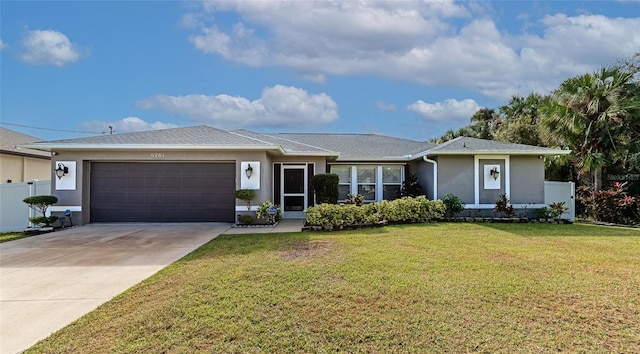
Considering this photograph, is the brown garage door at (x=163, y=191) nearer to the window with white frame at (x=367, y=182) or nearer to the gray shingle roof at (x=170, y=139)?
the gray shingle roof at (x=170, y=139)

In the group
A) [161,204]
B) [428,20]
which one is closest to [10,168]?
[161,204]

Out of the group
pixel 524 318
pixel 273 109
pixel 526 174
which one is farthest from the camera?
pixel 273 109

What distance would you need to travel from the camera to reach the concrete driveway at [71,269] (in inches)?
166

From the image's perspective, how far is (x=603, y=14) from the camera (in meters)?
14.9

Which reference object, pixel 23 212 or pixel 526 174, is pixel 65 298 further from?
pixel 526 174

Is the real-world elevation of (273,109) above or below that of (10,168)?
above

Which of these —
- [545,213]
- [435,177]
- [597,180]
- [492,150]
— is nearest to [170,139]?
[435,177]

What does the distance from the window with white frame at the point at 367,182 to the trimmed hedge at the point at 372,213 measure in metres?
3.53

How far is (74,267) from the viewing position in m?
6.66

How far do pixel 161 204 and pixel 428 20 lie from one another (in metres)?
12.3

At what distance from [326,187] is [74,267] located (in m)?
8.30

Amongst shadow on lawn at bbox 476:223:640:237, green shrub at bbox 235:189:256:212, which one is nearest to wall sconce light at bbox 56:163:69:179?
green shrub at bbox 235:189:256:212

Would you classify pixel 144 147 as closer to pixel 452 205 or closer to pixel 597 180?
pixel 452 205

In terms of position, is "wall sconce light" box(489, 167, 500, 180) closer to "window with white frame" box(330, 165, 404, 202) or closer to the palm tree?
"window with white frame" box(330, 165, 404, 202)
